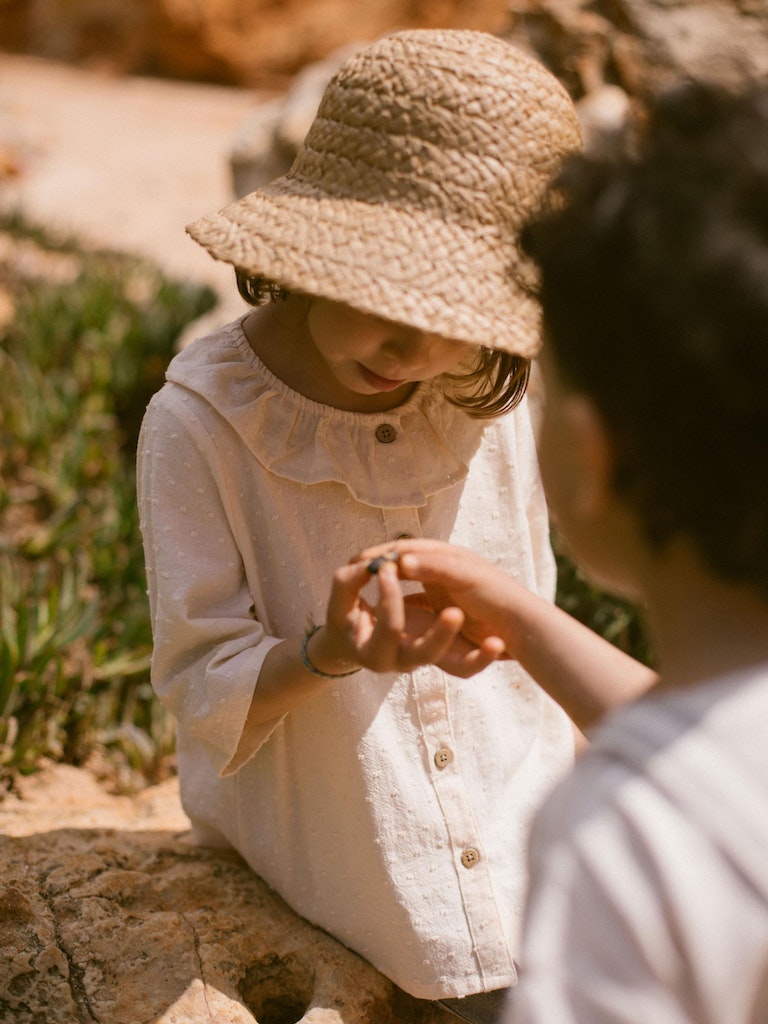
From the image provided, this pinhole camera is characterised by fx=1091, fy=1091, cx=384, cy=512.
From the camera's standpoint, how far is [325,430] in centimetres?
163

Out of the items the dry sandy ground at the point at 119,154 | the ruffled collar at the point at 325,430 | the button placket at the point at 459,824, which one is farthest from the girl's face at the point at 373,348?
the dry sandy ground at the point at 119,154

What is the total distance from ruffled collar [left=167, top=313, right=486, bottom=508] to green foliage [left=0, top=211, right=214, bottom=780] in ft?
4.28

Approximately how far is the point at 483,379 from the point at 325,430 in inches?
10.8

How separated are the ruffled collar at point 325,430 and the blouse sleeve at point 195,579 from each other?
0.05m

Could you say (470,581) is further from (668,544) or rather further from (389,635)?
(668,544)

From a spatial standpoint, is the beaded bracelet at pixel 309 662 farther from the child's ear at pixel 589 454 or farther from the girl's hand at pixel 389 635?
the child's ear at pixel 589 454

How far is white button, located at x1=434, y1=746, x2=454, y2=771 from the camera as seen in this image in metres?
1.71

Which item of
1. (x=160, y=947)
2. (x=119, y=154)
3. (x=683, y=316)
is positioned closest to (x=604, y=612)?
(x=160, y=947)

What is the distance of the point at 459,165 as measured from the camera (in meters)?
1.40

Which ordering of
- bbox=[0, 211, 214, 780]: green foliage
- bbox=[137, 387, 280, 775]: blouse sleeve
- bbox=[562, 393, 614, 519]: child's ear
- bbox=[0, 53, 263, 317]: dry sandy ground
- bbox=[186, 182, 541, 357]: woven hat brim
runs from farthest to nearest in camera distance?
bbox=[0, 53, 263, 317]: dry sandy ground
bbox=[0, 211, 214, 780]: green foliage
bbox=[137, 387, 280, 775]: blouse sleeve
bbox=[186, 182, 541, 357]: woven hat brim
bbox=[562, 393, 614, 519]: child's ear

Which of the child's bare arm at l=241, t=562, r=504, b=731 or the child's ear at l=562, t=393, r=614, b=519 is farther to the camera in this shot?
the child's bare arm at l=241, t=562, r=504, b=731

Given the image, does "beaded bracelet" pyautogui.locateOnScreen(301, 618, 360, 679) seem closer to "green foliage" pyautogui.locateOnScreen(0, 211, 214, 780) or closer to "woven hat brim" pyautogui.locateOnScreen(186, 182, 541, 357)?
"woven hat brim" pyautogui.locateOnScreen(186, 182, 541, 357)

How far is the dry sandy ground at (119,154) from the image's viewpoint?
9.84m

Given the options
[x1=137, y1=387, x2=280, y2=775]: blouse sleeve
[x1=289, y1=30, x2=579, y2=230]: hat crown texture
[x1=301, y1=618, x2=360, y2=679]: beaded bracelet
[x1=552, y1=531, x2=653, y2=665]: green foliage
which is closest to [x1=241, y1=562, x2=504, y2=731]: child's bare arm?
[x1=301, y1=618, x2=360, y2=679]: beaded bracelet
